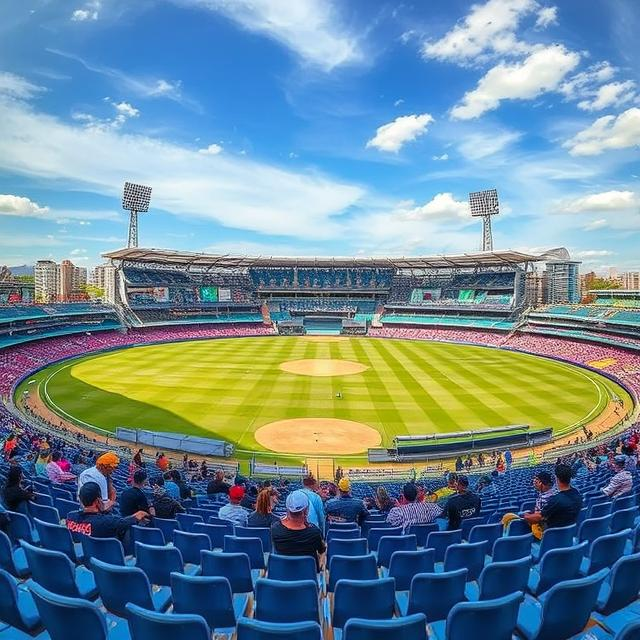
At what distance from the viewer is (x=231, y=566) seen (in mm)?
5559

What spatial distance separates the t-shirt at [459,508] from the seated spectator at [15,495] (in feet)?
23.5

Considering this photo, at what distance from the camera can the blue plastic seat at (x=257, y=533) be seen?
7359 mm

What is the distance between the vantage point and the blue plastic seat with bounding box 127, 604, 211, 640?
334cm

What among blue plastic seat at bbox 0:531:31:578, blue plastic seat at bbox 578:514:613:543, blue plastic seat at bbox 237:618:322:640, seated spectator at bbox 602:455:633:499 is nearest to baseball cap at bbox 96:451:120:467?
blue plastic seat at bbox 0:531:31:578

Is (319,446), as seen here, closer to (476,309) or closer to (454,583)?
(454,583)

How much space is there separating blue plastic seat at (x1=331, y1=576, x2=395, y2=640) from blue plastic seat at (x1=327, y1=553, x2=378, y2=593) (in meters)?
0.73

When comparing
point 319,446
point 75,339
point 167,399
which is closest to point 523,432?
point 319,446

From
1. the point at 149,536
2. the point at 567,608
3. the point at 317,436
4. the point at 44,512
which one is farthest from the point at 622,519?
the point at 317,436

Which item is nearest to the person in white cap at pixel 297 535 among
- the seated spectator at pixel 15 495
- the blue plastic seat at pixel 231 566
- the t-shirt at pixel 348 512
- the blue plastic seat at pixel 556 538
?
the blue plastic seat at pixel 231 566

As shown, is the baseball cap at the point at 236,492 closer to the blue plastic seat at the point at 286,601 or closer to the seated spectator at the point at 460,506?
the seated spectator at the point at 460,506

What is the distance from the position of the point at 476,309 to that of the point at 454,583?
88481 mm

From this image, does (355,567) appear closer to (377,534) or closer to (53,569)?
(377,534)

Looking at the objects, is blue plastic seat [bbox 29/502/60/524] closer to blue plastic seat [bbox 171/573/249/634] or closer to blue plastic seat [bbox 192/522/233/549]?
blue plastic seat [bbox 192/522/233/549]

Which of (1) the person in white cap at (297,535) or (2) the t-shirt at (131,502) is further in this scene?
(2) the t-shirt at (131,502)
